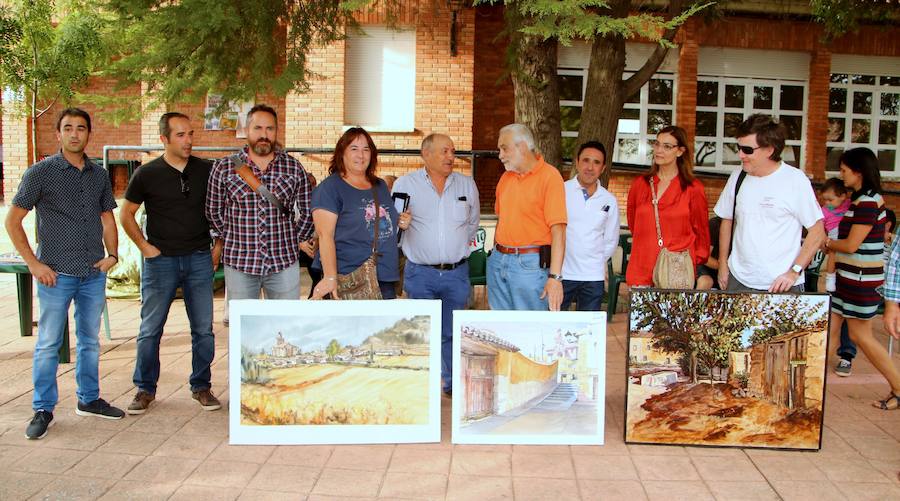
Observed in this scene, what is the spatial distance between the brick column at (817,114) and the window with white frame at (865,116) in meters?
0.67

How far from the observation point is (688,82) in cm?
1689

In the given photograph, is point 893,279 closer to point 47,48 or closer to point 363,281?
point 363,281

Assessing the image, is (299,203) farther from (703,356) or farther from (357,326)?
(703,356)

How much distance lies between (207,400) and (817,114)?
16.2 m

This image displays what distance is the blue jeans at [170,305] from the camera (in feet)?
17.0

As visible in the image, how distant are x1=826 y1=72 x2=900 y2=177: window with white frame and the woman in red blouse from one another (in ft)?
49.2

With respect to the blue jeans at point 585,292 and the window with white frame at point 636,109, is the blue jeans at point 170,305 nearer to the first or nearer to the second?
the blue jeans at point 585,292

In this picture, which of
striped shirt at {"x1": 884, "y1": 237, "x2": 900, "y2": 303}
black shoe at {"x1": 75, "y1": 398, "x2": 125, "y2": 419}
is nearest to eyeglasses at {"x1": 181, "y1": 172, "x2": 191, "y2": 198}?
black shoe at {"x1": 75, "y1": 398, "x2": 125, "y2": 419}

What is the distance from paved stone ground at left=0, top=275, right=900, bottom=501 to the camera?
4082 millimetres

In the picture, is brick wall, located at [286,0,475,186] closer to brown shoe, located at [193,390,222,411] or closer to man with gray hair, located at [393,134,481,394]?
man with gray hair, located at [393,134,481,394]

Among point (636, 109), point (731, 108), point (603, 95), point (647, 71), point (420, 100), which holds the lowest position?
point (603, 95)

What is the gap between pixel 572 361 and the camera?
187 inches

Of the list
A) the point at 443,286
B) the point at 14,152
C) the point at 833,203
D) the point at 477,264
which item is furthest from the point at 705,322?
the point at 14,152

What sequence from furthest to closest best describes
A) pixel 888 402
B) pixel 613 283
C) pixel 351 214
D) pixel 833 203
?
pixel 613 283 → pixel 833 203 → pixel 888 402 → pixel 351 214
